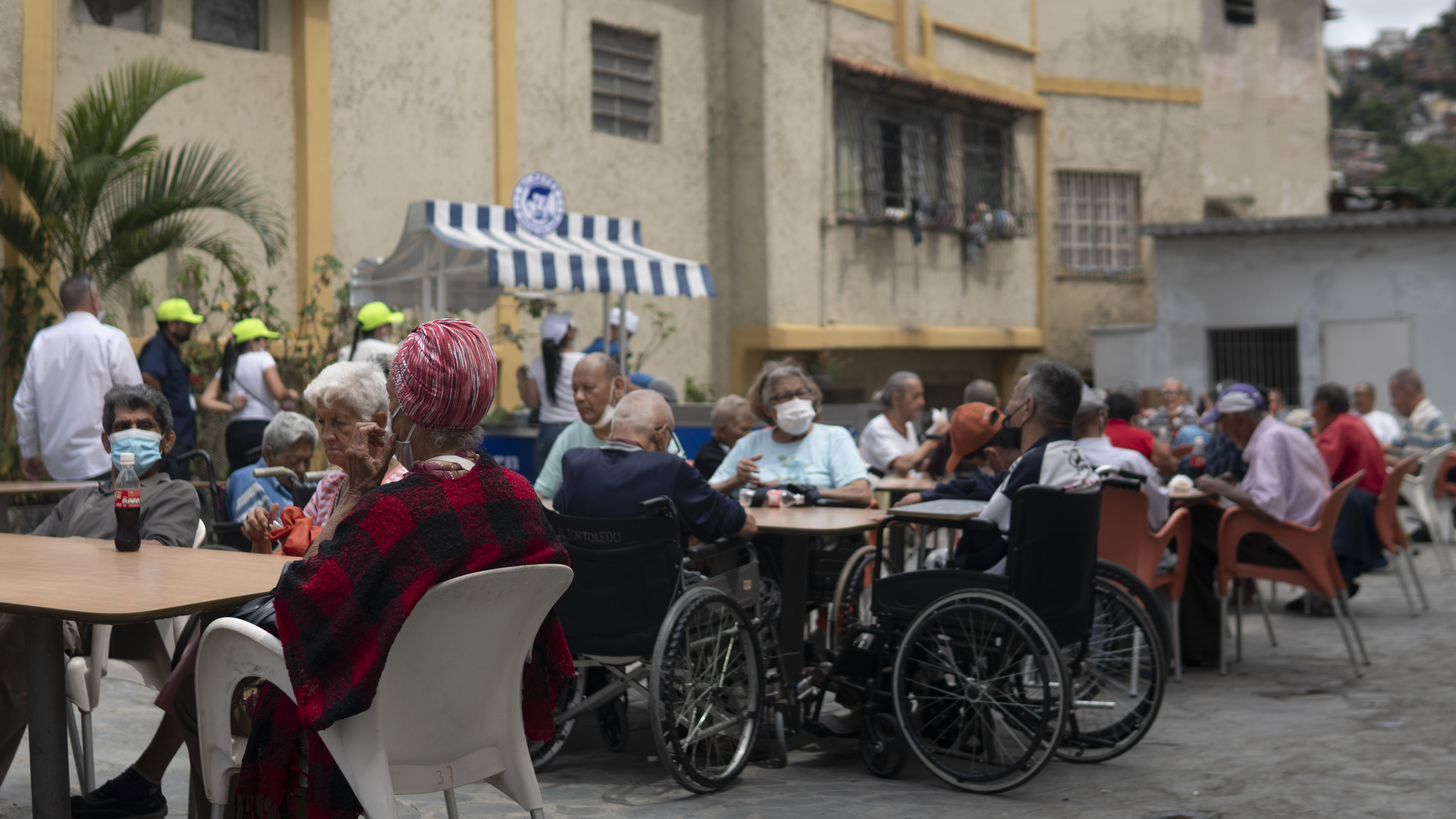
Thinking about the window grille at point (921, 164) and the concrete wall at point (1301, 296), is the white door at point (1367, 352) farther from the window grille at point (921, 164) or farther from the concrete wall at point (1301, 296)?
the window grille at point (921, 164)

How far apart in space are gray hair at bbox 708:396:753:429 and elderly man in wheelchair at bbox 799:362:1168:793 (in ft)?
6.94

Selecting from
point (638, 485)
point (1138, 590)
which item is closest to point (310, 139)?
point (638, 485)

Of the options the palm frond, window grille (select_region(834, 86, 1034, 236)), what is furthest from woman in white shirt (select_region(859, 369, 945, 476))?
window grille (select_region(834, 86, 1034, 236))

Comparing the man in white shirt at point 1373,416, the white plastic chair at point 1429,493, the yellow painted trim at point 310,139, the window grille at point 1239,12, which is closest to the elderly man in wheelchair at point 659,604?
the yellow painted trim at point 310,139

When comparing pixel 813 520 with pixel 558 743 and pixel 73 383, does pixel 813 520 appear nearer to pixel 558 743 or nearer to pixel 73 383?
pixel 558 743

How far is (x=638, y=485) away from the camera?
4.93m

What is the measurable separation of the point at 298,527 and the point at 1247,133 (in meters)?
25.3

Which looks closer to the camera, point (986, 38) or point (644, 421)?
point (644, 421)

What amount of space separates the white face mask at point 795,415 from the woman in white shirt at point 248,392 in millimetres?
3688

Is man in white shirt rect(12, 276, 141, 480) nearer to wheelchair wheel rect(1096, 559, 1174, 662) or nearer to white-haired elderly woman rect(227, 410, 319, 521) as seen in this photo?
white-haired elderly woman rect(227, 410, 319, 521)

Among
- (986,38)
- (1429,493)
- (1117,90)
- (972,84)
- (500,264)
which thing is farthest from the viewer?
(1117,90)

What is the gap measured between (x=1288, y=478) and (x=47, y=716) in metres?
5.97

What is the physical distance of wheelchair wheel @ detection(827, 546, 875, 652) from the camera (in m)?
6.04

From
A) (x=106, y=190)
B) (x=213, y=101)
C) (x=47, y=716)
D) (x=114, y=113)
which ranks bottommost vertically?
(x=47, y=716)
